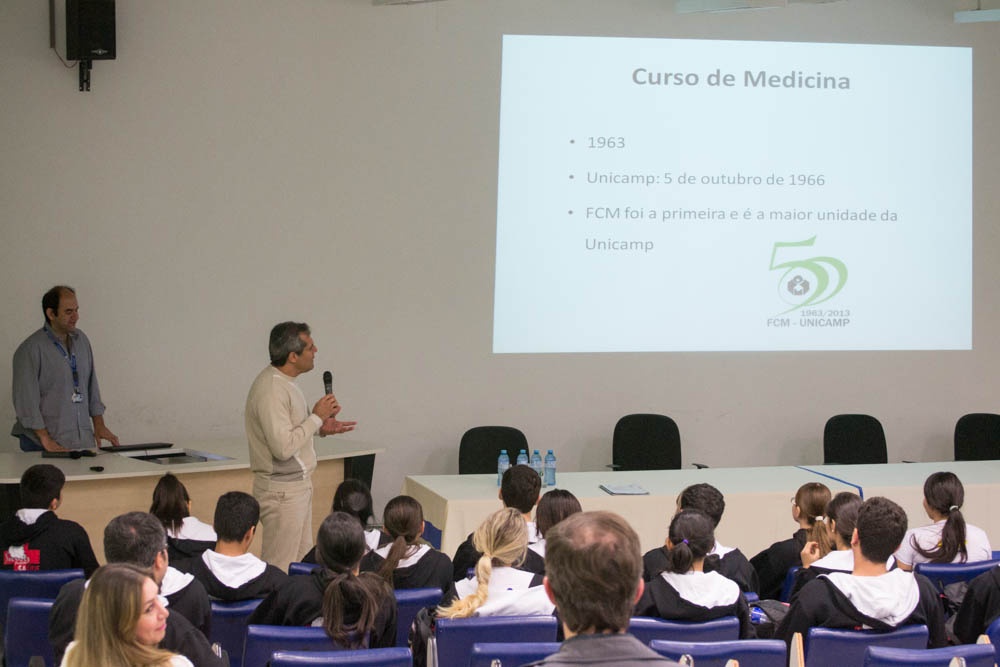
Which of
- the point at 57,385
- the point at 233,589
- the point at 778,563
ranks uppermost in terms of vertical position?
the point at 57,385

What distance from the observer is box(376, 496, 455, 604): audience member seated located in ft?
12.1

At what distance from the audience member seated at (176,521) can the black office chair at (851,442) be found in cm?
432

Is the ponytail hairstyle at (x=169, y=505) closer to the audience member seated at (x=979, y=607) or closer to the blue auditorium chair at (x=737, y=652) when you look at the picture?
the blue auditorium chair at (x=737, y=652)

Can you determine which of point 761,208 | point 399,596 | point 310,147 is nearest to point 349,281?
point 310,147

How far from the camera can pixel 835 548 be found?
4.14 meters

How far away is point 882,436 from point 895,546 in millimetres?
4179

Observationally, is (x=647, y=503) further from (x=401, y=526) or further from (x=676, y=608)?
(x=676, y=608)

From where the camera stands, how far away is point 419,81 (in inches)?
Result: 274

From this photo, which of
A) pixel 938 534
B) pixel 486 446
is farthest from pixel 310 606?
pixel 486 446

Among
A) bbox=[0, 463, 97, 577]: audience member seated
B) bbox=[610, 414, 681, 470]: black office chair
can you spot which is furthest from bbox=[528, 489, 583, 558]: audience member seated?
bbox=[610, 414, 681, 470]: black office chair

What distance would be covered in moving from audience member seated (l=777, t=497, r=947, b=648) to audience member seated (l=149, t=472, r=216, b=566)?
2.25m

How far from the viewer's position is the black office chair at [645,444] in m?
6.82

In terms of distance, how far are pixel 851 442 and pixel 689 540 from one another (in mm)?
4187

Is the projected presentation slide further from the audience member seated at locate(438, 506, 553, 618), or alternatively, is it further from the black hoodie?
the audience member seated at locate(438, 506, 553, 618)
